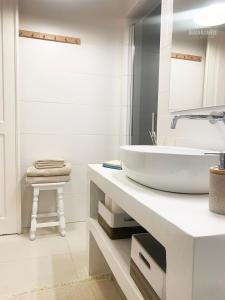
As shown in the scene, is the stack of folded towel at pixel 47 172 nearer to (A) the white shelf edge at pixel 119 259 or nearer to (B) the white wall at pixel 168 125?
(A) the white shelf edge at pixel 119 259

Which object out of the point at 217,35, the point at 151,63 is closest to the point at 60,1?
the point at 151,63

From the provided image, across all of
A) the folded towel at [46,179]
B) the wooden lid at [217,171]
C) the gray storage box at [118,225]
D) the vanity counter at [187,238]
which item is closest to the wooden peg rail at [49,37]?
the folded towel at [46,179]

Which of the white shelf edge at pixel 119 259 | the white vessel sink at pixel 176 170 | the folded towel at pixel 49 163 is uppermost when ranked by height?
the white vessel sink at pixel 176 170

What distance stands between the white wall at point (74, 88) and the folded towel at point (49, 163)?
19cm

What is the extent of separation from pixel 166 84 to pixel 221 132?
590mm

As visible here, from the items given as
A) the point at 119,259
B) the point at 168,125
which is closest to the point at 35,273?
the point at 119,259

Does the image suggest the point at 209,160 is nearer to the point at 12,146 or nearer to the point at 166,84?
the point at 166,84

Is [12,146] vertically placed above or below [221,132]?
below

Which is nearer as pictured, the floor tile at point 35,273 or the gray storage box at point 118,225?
the gray storage box at point 118,225

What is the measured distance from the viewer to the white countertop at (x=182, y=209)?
526 millimetres

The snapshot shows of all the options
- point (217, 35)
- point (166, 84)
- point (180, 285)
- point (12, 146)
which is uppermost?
point (217, 35)

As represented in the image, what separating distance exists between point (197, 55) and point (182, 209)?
0.94 m

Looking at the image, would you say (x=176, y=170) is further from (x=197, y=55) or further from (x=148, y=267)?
(x=197, y=55)

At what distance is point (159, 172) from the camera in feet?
2.50
